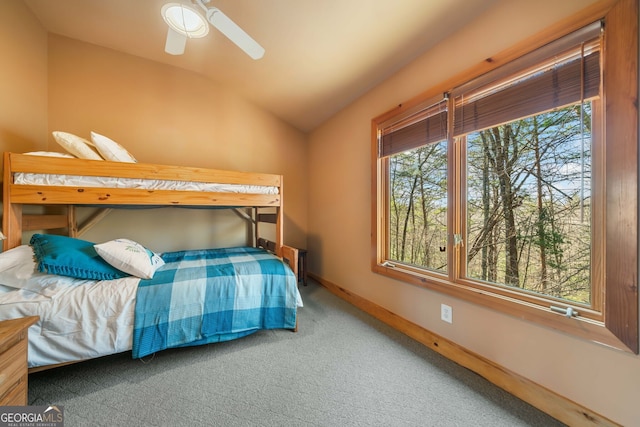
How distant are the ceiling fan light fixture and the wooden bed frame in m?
0.92

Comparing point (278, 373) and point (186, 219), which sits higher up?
point (186, 219)

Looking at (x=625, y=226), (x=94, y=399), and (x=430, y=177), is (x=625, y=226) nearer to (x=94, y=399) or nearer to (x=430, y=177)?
(x=430, y=177)

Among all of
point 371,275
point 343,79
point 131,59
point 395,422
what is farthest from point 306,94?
point 395,422

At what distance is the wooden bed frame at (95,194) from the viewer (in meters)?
1.42

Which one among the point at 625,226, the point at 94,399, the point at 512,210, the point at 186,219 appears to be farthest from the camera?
the point at 186,219

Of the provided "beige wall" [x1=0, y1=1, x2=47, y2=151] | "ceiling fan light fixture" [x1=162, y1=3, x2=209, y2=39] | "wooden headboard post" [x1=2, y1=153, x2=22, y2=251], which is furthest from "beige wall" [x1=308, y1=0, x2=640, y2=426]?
"beige wall" [x1=0, y1=1, x2=47, y2=151]

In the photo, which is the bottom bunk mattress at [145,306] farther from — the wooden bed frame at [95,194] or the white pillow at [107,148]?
the white pillow at [107,148]

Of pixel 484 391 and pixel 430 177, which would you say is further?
pixel 430 177

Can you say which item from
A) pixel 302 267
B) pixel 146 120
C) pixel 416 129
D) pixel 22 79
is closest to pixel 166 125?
pixel 146 120

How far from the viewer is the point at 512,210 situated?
134 cm

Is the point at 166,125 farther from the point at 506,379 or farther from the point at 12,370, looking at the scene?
the point at 506,379

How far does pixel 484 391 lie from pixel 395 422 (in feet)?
1.95

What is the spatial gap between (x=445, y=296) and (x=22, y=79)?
3756 millimetres

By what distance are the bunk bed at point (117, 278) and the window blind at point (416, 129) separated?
113cm
